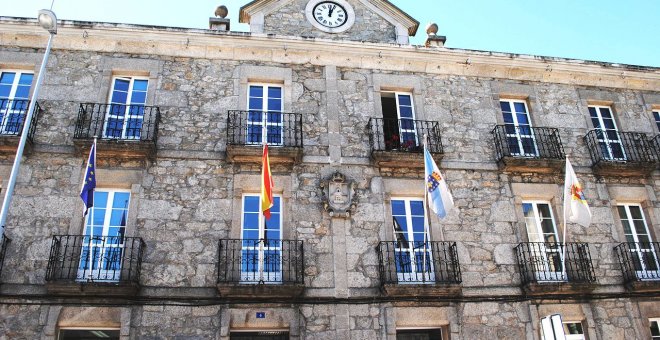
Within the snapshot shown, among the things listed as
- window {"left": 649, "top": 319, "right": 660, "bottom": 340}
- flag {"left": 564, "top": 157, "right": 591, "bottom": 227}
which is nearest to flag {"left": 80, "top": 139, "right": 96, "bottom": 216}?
flag {"left": 564, "top": 157, "right": 591, "bottom": 227}

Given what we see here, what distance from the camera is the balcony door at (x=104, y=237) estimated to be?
9758mm

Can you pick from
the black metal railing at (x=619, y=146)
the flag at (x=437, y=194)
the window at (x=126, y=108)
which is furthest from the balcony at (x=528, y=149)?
the window at (x=126, y=108)

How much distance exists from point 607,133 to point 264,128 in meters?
8.49

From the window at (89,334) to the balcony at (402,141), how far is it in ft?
19.9

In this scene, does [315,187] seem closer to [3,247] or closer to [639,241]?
[3,247]

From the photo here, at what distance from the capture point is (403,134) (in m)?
12.2

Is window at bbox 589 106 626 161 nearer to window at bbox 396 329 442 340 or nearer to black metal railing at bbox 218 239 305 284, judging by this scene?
window at bbox 396 329 442 340

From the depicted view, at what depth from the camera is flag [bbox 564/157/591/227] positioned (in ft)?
34.6

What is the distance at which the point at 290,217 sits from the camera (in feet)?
35.2

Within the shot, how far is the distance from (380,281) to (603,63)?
333 inches

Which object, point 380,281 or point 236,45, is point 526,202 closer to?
point 380,281

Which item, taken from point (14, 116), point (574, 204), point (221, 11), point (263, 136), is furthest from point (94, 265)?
point (574, 204)

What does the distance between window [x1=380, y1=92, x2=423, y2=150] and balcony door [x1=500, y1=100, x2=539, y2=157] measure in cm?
224

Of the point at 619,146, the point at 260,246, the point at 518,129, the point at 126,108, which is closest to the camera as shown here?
the point at 260,246
